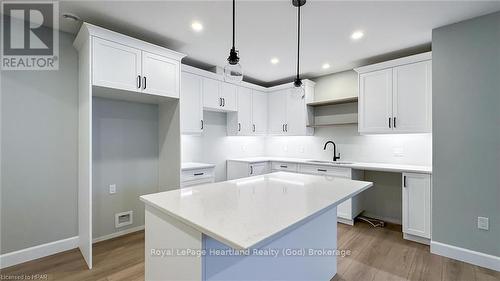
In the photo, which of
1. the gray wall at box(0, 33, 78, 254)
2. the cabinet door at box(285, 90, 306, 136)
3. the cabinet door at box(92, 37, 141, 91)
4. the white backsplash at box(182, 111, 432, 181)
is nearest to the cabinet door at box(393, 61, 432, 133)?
the white backsplash at box(182, 111, 432, 181)

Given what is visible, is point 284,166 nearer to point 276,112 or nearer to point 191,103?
point 276,112

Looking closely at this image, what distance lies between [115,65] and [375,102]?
349cm

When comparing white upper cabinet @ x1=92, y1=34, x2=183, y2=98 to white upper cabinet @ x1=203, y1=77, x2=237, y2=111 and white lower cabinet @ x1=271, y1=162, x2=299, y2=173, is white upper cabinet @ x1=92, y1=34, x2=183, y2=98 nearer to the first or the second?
white upper cabinet @ x1=203, y1=77, x2=237, y2=111

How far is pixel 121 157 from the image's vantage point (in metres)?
3.05

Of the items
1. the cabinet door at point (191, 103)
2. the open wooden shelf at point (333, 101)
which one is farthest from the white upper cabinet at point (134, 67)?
the open wooden shelf at point (333, 101)

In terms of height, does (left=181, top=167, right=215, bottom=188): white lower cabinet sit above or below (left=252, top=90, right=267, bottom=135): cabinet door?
below

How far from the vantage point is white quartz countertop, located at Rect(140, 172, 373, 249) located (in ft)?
3.24

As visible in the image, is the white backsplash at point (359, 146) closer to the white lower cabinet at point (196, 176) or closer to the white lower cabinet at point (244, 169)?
the white lower cabinet at point (244, 169)

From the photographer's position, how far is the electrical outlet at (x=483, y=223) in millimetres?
2332

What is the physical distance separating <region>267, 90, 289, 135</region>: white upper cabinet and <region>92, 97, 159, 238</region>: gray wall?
93.0 inches

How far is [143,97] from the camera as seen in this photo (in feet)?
9.57

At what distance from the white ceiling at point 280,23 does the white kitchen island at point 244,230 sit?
170 cm

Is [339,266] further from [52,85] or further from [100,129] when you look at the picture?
[52,85]

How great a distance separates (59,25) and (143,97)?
112 cm
